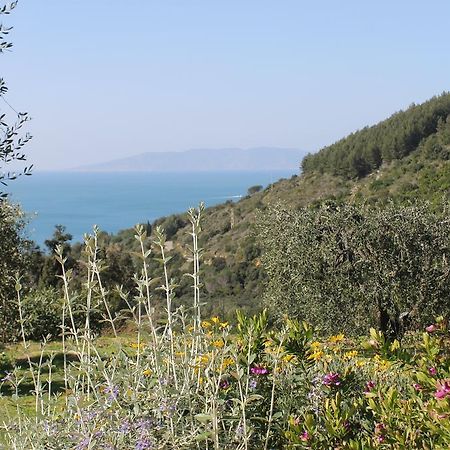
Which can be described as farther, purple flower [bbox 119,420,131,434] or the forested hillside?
the forested hillside

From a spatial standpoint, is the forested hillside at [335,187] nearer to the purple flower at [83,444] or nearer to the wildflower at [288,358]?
the wildflower at [288,358]

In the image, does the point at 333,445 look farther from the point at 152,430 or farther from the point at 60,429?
the point at 60,429

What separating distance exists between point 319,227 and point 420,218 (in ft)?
7.58

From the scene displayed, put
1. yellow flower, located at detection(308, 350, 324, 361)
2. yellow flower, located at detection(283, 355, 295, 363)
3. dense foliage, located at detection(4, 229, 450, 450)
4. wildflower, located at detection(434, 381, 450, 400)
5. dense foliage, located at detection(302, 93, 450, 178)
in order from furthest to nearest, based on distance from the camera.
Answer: dense foliage, located at detection(302, 93, 450, 178) < yellow flower, located at detection(308, 350, 324, 361) < yellow flower, located at detection(283, 355, 295, 363) < dense foliage, located at detection(4, 229, 450, 450) < wildflower, located at detection(434, 381, 450, 400)

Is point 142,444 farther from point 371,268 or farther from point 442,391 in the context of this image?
point 371,268

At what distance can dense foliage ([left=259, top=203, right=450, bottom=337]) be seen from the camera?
1380 centimetres

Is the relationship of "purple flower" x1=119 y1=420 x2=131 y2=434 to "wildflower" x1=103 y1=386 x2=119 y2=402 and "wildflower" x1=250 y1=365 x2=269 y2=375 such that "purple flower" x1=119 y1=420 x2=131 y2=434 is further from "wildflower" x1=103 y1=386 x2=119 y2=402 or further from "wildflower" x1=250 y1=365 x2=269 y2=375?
"wildflower" x1=250 y1=365 x2=269 y2=375

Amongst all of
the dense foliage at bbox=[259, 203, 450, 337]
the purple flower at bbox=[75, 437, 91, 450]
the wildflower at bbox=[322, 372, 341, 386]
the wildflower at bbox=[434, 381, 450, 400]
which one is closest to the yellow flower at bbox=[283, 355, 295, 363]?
the wildflower at bbox=[322, 372, 341, 386]

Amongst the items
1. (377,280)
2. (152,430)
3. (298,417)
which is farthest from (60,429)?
(377,280)

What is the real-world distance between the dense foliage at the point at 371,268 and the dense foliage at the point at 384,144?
5642 centimetres

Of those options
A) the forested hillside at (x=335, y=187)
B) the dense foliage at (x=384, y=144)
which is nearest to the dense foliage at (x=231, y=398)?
the forested hillside at (x=335, y=187)

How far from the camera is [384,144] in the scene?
6944cm

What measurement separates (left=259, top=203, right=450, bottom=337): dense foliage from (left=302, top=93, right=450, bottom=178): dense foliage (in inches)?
2221

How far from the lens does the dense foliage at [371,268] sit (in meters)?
13.8
